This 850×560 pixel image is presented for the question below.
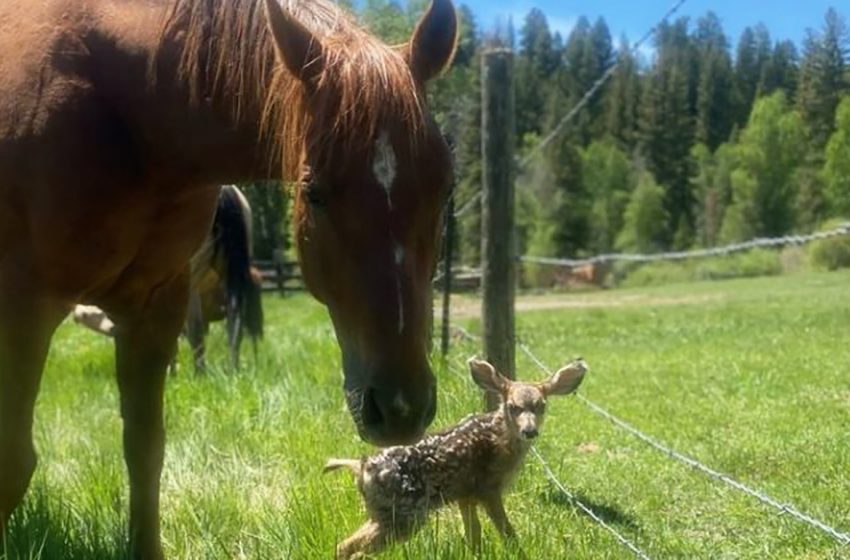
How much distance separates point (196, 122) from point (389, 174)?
98 centimetres

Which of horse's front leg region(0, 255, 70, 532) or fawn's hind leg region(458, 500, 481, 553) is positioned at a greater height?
horse's front leg region(0, 255, 70, 532)

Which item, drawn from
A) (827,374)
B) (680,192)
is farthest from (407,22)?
(680,192)

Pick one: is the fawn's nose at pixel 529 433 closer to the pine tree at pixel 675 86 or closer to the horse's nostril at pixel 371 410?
the horse's nostril at pixel 371 410

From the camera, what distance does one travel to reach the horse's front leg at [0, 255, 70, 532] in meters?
3.25

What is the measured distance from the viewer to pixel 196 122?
324 cm

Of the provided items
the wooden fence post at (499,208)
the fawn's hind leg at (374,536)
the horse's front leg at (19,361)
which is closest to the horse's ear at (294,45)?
the horse's front leg at (19,361)

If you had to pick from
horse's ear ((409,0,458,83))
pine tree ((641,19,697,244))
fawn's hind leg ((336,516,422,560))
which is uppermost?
pine tree ((641,19,697,244))

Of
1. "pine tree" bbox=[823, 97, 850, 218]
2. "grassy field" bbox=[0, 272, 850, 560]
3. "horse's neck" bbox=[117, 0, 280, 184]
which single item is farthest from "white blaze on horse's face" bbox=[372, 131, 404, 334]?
"pine tree" bbox=[823, 97, 850, 218]

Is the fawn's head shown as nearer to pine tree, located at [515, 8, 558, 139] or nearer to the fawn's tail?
the fawn's tail

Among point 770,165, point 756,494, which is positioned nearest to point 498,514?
point 756,494

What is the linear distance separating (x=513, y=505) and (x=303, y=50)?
2366 millimetres

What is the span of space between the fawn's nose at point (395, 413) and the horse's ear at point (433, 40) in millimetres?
822

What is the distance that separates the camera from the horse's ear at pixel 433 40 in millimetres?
2787

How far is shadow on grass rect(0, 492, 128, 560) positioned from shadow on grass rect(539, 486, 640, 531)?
5.63 feet
